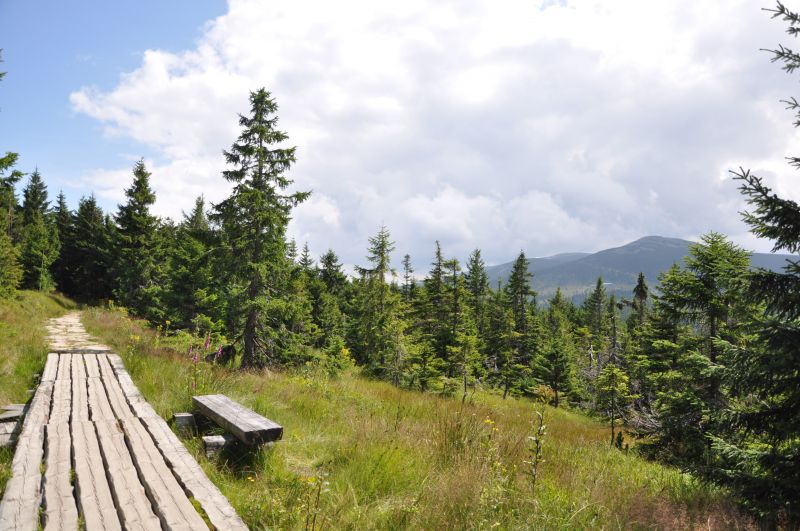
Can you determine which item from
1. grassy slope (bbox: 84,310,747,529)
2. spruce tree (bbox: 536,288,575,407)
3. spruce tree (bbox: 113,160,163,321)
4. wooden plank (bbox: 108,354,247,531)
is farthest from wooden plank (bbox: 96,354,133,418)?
spruce tree (bbox: 536,288,575,407)

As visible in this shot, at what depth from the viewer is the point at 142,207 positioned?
30.3 m

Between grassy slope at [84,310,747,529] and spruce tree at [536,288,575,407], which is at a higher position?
grassy slope at [84,310,747,529]

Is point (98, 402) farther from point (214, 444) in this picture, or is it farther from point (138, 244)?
point (138, 244)

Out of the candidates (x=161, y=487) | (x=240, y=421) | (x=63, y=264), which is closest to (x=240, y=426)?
(x=240, y=421)

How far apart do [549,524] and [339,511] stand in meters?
1.81

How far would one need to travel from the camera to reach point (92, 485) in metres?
3.47

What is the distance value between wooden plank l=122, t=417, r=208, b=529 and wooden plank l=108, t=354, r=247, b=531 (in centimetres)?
6

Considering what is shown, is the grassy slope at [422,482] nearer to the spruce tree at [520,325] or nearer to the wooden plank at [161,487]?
the wooden plank at [161,487]

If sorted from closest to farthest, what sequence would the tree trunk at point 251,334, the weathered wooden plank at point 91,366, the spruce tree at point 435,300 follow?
the weathered wooden plank at point 91,366, the tree trunk at point 251,334, the spruce tree at point 435,300

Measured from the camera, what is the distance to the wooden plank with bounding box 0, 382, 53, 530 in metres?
2.90

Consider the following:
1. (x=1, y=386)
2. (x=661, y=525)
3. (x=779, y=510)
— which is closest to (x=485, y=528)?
(x=661, y=525)

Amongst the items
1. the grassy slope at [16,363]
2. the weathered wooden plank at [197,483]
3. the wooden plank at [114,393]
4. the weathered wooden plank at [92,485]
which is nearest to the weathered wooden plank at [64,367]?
the grassy slope at [16,363]

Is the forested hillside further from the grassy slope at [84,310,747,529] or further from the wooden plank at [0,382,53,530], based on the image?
the wooden plank at [0,382,53,530]

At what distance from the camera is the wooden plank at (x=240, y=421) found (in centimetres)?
435
